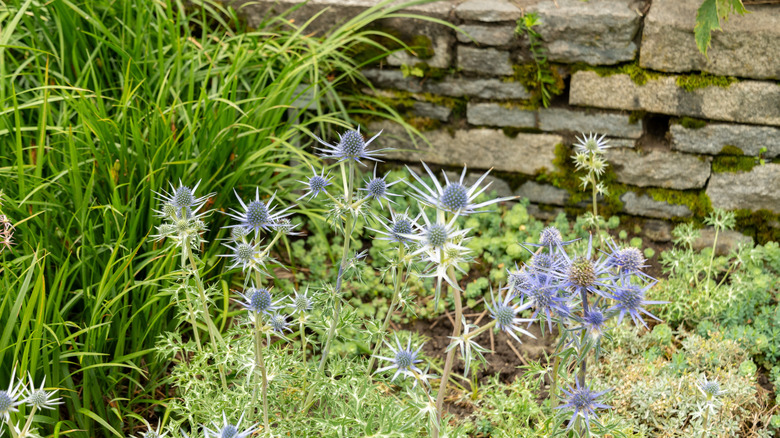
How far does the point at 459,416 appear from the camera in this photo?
8.55 ft

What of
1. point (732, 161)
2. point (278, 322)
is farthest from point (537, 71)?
point (278, 322)

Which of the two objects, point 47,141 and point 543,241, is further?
point 47,141

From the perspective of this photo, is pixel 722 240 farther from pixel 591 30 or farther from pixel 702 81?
pixel 591 30

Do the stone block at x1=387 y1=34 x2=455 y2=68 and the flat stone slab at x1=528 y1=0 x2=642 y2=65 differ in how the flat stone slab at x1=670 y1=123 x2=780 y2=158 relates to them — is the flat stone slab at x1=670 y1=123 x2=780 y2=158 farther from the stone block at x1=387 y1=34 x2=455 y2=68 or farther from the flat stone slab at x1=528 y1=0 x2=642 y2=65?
the stone block at x1=387 y1=34 x2=455 y2=68

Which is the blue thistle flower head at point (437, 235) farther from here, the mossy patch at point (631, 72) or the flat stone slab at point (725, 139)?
the flat stone slab at point (725, 139)

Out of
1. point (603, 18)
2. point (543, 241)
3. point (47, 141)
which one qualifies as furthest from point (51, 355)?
point (603, 18)

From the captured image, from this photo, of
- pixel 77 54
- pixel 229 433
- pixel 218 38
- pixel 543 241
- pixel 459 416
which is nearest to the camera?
pixel 229 433

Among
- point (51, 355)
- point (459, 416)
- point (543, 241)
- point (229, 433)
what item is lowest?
point (459, 416)

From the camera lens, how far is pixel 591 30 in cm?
333

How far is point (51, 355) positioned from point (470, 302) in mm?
1814

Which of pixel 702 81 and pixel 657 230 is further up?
pixel 702 81

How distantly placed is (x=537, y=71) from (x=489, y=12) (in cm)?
41

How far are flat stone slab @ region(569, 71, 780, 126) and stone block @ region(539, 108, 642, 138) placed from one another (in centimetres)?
6

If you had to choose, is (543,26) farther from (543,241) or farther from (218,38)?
(543,241)
